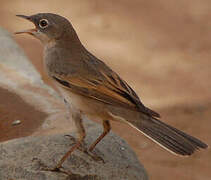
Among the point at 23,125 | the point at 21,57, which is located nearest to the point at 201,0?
the point at 21,57

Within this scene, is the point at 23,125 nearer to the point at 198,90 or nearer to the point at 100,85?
the point at 100,85

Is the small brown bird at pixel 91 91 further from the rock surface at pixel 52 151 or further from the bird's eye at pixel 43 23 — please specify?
the rock surface at pixel 52 151

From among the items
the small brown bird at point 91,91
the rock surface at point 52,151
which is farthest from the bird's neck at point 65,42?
the rock surface at point 52,151

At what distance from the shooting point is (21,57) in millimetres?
8438

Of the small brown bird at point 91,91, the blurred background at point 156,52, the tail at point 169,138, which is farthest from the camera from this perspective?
the blurred background at point 156,52

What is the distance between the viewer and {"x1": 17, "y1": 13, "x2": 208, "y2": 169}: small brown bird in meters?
5.49

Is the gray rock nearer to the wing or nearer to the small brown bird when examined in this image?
the small brown bird

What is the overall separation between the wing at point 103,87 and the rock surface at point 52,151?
26.6 inches

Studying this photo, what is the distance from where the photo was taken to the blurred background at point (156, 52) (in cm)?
968

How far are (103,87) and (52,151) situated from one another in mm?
907

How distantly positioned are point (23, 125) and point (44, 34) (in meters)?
1.41

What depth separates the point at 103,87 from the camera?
593 centimetres

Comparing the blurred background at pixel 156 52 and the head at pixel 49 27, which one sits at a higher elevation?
the head at pixel 49 27

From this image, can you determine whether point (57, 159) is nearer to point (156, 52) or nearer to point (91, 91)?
point (91, 91)
